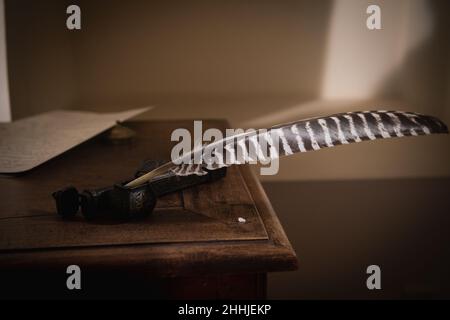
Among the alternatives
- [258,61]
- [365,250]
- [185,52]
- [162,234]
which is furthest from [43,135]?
[365,250]

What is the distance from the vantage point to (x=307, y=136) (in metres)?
0.62

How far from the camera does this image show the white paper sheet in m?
0.86

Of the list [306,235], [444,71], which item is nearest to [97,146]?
[306,235]

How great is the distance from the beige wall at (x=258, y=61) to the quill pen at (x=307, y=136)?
96 centimetres

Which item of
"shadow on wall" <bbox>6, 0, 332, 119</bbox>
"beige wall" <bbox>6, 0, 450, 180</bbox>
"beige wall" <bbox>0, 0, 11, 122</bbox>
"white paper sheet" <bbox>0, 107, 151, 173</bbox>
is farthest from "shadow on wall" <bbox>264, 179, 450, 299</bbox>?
"beige wall" <bbox>0, 0, 11, 122</bbox>

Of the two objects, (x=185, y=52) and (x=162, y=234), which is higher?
(x=185, y=52)

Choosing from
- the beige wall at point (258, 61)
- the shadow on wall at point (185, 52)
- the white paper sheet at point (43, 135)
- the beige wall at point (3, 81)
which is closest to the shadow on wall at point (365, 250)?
the beige wall at point (258, 61)

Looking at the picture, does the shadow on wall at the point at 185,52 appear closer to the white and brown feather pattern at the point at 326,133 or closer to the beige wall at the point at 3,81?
the beige wall at the point at 3,81

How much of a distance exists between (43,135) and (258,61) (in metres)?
0.86

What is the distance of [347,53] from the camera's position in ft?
5.39

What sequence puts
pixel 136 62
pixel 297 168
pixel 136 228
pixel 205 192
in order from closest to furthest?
1. pixel 136 228
2. pixel 205 192
3. pixel 136 62
4. pixel 297 168

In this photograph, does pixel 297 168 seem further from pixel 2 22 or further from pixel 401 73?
pixel 2 22

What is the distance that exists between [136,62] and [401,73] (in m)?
0.98

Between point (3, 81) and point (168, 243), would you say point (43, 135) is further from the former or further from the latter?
point (168, 243)
